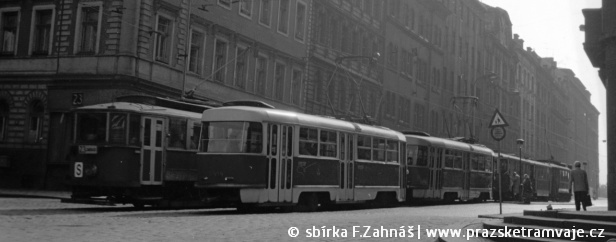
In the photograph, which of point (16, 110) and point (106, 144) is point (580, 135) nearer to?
point (16, 110)

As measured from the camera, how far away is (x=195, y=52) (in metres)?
34.5

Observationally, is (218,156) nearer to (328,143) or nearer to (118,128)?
(118,128)

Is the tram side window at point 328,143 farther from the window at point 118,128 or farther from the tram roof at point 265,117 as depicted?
the window at point 118,128

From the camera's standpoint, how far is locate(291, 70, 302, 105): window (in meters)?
42.5

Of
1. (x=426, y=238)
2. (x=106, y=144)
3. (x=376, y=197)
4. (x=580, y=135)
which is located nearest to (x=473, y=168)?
(x=376, y=197)

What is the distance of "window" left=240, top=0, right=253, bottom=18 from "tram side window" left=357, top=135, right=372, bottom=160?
1463 cm

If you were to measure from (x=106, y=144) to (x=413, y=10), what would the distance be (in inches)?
1697

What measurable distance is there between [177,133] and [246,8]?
56.5ft

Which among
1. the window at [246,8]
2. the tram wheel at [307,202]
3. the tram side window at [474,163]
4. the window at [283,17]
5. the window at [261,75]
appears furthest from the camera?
the window at [283,17]

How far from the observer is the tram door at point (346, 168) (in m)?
23.1

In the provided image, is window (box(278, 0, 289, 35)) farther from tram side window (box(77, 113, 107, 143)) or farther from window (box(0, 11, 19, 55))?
tram side window (box(77, 113, 107, 143))

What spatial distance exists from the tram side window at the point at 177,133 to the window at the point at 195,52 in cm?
1255

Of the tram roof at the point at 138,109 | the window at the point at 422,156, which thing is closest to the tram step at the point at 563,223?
the tram roof at the point at 138,109

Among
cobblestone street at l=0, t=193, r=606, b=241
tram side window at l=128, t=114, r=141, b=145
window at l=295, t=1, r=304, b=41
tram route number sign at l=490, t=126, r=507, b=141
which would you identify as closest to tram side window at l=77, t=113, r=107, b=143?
tram side window at l=128, t=114, r=141, b=145
